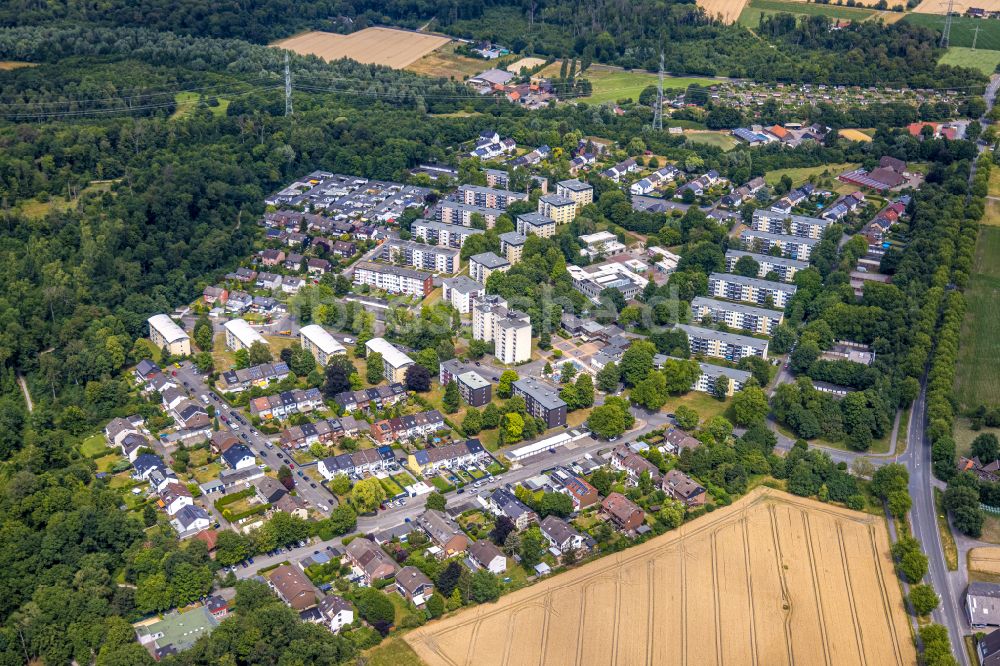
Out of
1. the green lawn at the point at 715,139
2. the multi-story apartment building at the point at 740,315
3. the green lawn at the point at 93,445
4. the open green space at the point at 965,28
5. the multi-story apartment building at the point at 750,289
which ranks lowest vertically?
the green lawn at the point at 93,445

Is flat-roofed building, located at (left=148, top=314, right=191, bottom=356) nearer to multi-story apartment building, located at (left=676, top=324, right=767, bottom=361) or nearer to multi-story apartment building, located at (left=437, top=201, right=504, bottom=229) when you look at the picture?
multi-story apartment building, located at (left=437, top=201, right=504, bottom=229)

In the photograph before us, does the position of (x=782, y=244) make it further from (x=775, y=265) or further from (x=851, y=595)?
(x=851, y=595)

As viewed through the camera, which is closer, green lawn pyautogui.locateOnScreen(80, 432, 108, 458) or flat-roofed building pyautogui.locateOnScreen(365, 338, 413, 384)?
green lawn pyautogui.locateOnScreen(80, 432, 108, 458)

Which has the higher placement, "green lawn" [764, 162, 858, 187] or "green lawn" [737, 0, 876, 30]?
"green lawn" [737, 0, 876, 30]

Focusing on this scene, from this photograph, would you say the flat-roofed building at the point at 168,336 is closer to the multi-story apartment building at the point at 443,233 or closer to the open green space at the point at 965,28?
the multi-story apartment building at the point at 443,233

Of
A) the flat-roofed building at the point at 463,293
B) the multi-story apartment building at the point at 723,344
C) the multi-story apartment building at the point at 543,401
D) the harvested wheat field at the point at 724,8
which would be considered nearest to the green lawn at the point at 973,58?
the harvested wheat field at the point at 724,8

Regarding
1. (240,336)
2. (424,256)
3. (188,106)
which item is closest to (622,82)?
(188,106)

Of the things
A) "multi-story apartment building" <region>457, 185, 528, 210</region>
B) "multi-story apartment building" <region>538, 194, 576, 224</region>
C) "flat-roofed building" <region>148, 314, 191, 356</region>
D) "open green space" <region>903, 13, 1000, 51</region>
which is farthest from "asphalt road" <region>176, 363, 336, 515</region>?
"open green space" <region>903, 13, 1000, 51</region>

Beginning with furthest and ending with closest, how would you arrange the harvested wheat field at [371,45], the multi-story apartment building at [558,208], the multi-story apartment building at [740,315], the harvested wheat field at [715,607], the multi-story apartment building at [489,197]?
the harvested wheat field at [371,45], the multi-story apartment building at [489,197], the multi-story apartment building at [558,208], the multi-story apartment building at [740,315], the harvested wheat field at [715,607]
